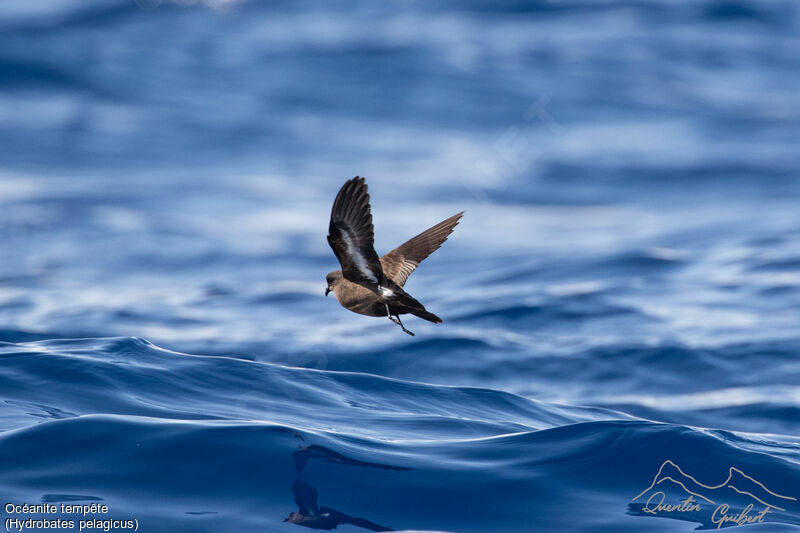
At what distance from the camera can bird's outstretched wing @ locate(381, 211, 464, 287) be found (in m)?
5.62

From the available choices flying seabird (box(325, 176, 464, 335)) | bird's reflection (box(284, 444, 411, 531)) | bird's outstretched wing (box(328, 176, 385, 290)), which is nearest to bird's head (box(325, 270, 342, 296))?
flying seabird (box(325, 176, 464, 335))

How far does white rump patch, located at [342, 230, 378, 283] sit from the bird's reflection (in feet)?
5.62

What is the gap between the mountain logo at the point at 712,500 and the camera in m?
5.84

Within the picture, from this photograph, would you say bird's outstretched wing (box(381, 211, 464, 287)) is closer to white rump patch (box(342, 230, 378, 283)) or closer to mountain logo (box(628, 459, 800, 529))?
white rump patch (box(342, 230, 378, 283))

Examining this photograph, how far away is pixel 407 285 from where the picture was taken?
16.2 m

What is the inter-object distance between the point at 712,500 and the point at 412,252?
102 inches

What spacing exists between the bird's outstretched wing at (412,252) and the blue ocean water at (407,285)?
1377mm

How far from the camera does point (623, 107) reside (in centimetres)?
2770

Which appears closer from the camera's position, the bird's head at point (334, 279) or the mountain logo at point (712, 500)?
the bird's head at point (334, 279)

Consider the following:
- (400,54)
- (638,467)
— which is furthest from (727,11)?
(638,467)

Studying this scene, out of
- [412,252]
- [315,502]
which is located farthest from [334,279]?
[315,502]

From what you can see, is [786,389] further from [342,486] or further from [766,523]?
[342,486]

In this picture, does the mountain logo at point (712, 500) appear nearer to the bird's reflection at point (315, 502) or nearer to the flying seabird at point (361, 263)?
the bird's reflection at point (315, 502)

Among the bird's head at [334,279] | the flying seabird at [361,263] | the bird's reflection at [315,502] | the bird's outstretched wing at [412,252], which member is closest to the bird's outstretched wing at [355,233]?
the flying seabird at [361,263]
